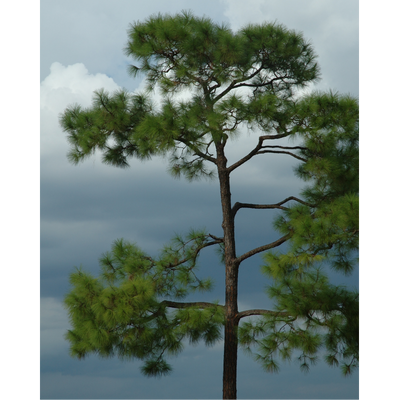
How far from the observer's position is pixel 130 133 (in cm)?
394

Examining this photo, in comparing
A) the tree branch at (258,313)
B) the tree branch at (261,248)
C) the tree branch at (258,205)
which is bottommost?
the tree branch at (258,313)

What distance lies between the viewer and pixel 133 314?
315cm

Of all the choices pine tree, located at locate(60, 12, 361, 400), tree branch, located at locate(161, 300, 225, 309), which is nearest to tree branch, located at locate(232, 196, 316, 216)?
pine tree, located at locate(60, 12, 361, 400)

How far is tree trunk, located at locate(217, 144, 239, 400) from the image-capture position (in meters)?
3.31

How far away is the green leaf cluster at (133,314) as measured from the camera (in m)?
3.09

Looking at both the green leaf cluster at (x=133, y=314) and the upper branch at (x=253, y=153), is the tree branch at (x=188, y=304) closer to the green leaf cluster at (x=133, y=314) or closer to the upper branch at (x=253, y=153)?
the green leaf cluster at (x=133, y=314)

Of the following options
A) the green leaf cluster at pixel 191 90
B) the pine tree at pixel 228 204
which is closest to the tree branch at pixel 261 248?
the pine tree at pixel 228 204

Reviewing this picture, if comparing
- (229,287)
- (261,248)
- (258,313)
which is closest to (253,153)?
(261,248)

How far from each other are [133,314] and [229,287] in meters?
0.80

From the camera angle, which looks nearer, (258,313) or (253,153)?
(258,313)

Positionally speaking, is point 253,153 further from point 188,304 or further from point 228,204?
point 188,304

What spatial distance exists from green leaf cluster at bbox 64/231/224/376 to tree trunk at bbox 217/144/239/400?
11cm
